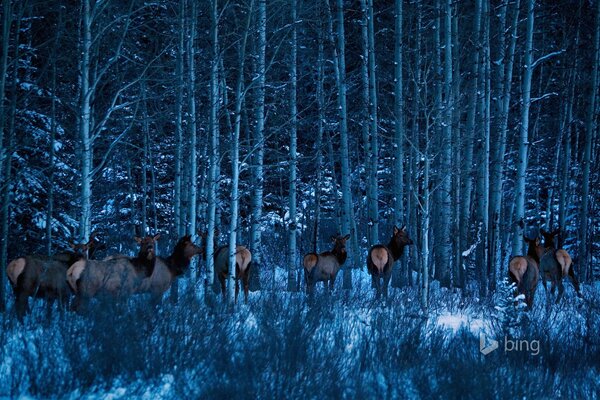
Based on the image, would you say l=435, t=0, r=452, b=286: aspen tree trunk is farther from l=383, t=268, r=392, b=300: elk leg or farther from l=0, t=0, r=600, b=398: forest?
l=383, t=268, r=392, b=300: elk leg

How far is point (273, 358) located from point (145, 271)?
163 inches

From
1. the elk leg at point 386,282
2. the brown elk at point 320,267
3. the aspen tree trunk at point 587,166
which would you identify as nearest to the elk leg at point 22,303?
the brown elk at point 320,267

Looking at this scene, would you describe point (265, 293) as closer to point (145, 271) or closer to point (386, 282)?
point (386, 282)


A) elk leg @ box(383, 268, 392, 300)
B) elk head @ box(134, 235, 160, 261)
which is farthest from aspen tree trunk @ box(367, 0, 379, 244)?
elk head @ box(134, 235, 160, 261)

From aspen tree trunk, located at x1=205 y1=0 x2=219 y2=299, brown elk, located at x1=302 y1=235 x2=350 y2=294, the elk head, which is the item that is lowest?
brown elk, located at x1=302 y1=235 x2=350 y2=294

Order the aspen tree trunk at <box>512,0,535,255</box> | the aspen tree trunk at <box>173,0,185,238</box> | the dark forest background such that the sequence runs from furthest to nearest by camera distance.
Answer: the aspen tree trunk at <box>512,0,535,255</box> → the aspen tree trunk at <box>173,0,185,238</box> → the dark forest background

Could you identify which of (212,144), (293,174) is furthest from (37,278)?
(293,174)

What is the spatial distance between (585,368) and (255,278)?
713 cm

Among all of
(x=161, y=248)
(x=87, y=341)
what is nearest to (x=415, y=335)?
(x=87, y=341)

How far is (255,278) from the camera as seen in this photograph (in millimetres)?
12641

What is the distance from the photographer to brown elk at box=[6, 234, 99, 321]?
28.7ft

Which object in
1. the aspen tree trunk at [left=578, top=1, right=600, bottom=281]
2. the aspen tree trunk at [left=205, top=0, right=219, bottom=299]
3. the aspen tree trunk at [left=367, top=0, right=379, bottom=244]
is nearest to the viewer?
the aspen tree trunk at [left=205, top=0, right=219, bottom=299]

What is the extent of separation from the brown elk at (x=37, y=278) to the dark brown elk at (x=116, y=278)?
35 cm

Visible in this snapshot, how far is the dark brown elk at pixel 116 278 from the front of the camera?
27.9 feet
